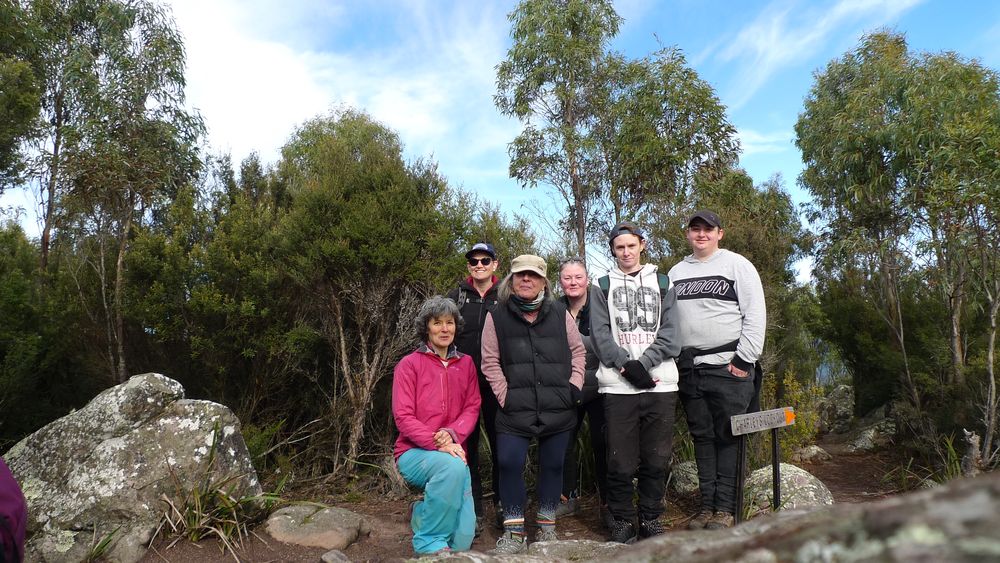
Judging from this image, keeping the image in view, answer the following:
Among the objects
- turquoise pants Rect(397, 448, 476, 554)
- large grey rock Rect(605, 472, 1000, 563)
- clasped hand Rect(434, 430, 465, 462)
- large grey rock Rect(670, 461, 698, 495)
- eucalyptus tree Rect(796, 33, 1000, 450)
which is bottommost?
large grey rock Rect(670, 461, 698, 495)

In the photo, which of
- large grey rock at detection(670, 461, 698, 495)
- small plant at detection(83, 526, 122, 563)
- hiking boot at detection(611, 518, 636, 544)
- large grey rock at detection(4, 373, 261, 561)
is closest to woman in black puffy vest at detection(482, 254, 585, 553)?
hiking boot at detection(611, 518, 636, 544)

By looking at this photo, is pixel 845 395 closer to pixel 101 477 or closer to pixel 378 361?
pixel 378 361

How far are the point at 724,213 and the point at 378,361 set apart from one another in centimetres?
565

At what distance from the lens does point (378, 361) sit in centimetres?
689

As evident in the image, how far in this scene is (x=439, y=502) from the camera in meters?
3.58

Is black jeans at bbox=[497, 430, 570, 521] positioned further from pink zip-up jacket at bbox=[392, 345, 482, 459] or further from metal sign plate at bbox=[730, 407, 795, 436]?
metal sign plate at bbox=[730, 407, 795, 436]

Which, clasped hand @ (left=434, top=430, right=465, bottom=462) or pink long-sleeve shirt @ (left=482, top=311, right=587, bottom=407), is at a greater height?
pink long-sleeve shirt @ (left=482, top=311, right=587, bottom=407)

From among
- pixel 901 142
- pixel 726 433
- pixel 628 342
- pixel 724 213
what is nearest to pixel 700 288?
pixel 628 342

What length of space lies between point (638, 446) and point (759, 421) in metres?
0.79

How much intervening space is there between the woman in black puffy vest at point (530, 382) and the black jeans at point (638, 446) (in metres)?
0.30

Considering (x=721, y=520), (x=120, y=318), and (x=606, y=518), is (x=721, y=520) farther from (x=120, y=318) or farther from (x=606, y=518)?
(x=120, y=318)

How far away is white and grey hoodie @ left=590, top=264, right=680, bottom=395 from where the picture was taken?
3.97 meters

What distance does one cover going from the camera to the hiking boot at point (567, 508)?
5035mm

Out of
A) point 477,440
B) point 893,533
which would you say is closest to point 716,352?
point 477,440
